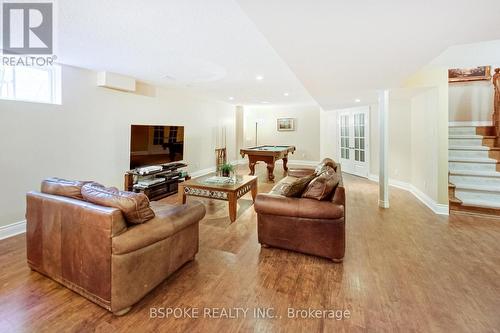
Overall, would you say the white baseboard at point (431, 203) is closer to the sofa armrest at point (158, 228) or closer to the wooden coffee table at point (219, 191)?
the wooden coffee table at point (219, 191)

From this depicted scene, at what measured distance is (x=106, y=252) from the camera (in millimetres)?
Result: 1587

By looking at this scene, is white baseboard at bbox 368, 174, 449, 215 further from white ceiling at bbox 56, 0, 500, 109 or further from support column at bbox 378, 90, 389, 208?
white ceiling at bbox 56, 0, 500, 109

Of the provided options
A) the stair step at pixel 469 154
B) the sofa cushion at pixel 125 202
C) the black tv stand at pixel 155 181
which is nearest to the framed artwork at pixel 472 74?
the stair step at pixel 469 154

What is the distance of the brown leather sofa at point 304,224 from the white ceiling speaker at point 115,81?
326 cm

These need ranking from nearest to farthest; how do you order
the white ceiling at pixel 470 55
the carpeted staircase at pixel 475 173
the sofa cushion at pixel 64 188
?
1. the sofa cushion at pixel 64 188
2. the white ceiling at pixel 470 55
3. the carpeted staircase at pixel 475 173

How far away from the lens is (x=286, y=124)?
30.8 ft

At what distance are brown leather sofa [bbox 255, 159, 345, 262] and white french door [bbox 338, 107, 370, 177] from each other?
4779mm

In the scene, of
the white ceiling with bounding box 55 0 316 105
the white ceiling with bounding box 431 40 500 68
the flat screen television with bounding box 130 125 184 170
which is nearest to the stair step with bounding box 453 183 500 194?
the white ceiling with bounding box 431 40 500 68

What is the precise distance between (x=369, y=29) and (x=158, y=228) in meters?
2.32

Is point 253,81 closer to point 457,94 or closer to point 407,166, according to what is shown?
point 407,166

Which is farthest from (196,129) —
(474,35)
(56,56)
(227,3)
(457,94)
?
(457,94)

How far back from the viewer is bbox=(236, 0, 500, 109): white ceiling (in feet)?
5.16

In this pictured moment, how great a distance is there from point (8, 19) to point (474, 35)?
4112 mm

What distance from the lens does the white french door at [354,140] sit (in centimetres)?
654
